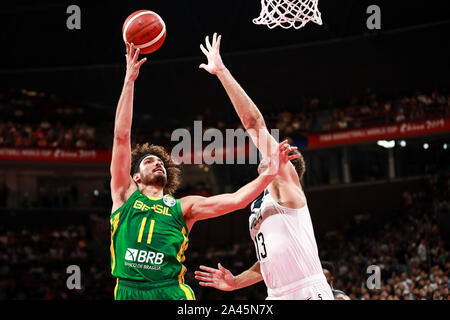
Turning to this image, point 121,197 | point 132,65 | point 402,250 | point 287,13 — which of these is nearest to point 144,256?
point 121,197

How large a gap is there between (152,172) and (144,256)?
0.69 m

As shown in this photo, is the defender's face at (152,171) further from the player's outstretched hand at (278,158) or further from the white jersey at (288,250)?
the white jersey at (288,250)

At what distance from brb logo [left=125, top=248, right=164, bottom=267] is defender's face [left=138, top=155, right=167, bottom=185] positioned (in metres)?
0.60

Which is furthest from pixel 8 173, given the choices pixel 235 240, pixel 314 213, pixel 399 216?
pixel 399 216

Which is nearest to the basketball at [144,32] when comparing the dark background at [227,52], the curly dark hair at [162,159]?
the curly dark hair at [162,159]

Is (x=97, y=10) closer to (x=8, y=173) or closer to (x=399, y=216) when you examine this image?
(x=8, y=173)

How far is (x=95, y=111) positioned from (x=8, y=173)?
382 centimetres

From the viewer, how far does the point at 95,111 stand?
72.1ft

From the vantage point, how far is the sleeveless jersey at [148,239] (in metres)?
4.00

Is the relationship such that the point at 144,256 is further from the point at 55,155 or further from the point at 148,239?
the point at 55,155

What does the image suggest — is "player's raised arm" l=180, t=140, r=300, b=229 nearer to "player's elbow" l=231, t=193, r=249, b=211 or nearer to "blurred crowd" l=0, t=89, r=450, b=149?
"player's elbow" l=231, t=193, r=249, b=211

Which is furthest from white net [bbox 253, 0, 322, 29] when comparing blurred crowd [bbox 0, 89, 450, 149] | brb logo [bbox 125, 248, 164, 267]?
blurred crowd [bbox 0, 89, 450, 149]

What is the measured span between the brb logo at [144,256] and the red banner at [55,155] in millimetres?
15060

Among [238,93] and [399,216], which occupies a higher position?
[238,93]
